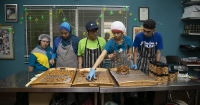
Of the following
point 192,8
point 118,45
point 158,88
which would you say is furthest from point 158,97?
point 192,8

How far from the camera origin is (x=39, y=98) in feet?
4.97

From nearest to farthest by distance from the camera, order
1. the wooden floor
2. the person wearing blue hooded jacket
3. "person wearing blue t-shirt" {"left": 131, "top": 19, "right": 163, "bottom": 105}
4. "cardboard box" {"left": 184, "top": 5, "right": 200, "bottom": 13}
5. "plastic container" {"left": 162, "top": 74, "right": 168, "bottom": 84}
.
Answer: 1. "plastic container" {"left": 162, "top": 74, "right": 168, "bottom": 84}
2. "person wearing blue t-shirt" {"left": 131, "top": 19, "right": 163, "bottom": 105}
3. the person wearing blue hooded jacket
4. the wooden floor
5. "cardboard box" {"left": 184, "top": 5, "right": 200, "bottom": 13}

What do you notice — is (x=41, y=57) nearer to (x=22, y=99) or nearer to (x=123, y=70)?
(x=22, y=99)

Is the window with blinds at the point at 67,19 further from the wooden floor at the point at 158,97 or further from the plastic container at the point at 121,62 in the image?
the plastic container at the point at 121,62

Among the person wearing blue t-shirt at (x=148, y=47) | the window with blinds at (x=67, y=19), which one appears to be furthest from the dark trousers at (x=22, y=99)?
the window with blinds at (x=67, y=19)

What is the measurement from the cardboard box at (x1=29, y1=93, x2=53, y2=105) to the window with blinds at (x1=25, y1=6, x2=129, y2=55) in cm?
222

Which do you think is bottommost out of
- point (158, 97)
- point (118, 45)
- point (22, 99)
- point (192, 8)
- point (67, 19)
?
point (158, 97)

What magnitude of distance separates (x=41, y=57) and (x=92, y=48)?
2.97 feet

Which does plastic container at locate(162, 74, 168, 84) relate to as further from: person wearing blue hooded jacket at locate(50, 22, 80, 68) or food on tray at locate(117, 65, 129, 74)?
person wearing blue hooded jacket at locate(50, 22, 80, 68)

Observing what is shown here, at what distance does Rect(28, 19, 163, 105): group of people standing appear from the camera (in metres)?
1.97

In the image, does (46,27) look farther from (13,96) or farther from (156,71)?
(156,71)

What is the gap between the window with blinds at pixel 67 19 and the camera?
350 cm

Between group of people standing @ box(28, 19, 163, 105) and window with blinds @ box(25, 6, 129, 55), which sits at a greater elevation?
window with blinds @ box(25, 6, 129, 55)

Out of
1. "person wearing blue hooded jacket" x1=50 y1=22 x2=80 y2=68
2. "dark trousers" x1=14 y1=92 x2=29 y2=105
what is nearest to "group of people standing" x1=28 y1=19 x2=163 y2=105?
"person wearing blue hooded jacket" x1=50 y1=22 x2=80 y2=68
